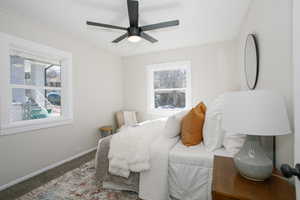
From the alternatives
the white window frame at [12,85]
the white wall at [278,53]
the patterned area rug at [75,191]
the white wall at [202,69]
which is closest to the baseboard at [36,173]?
the patterned area rug at [75,191]

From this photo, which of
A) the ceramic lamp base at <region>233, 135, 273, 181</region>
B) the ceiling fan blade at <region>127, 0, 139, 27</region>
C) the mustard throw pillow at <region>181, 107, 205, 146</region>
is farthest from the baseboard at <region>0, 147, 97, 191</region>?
the ceramic lamp base at <region>233, 135, 273, 181</region>

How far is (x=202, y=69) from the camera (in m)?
3.50

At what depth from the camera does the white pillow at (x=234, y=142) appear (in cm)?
137

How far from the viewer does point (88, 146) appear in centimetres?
318

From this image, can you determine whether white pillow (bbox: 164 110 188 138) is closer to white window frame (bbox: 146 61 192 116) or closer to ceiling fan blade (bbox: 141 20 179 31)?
ceiling fan blade (bbox: 141 20 179 31)

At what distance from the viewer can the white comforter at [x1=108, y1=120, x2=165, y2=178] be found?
1539 millimetres

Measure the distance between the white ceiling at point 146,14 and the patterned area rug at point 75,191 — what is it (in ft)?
7.42

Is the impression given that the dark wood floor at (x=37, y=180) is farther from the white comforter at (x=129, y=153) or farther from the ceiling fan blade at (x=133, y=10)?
the ceiling fan blade at (x=133, y=10)

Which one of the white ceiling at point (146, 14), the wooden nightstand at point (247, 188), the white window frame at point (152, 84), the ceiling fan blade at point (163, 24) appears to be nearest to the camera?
the wooden nightstand at point (247, 188)

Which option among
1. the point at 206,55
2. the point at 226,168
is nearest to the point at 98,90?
the point at 206,55

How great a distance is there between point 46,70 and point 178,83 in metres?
3.00

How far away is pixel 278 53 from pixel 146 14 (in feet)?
5.81

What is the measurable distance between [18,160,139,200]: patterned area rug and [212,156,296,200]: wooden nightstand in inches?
47.1

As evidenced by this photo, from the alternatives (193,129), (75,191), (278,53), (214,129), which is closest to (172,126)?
(193,129)
